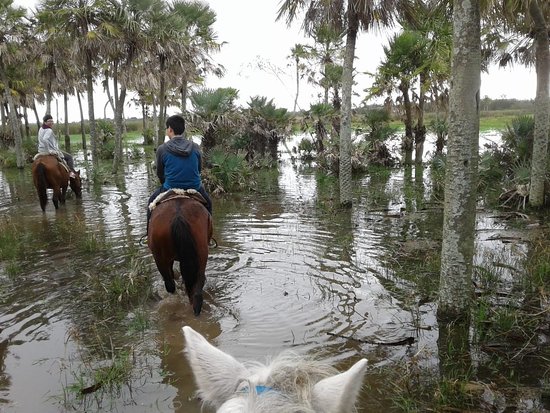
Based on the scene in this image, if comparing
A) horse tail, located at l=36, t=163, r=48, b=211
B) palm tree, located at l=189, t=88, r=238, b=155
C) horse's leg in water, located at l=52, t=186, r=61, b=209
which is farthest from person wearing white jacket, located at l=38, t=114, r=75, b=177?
palm tree, located at l=189, t=88, r=238, b=155

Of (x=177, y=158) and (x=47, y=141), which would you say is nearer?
(x=177, y=158)

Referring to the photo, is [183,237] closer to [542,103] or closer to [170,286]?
[170,286]

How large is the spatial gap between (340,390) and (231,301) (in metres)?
4.63

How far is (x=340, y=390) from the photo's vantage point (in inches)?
53.0

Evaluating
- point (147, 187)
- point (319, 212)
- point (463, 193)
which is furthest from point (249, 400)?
point (147, 187)

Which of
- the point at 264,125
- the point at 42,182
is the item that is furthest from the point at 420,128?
the point at 42,182

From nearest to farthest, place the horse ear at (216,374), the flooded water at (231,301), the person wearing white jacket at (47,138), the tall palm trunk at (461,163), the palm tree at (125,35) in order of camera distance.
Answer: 1. the horse ear at (216,374)
2. the flooded water at (231,301)
3. the tall palm trunk at (461,163)
4. the person wearing white jacket at (47,138)
5. the palm tree at (125,35)

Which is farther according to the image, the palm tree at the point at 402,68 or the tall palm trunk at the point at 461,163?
the palm tree at the point at 402,68

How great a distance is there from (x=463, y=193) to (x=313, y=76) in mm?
22421

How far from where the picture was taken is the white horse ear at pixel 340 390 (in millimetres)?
1314

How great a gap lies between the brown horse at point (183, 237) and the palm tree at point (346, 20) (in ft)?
22.0

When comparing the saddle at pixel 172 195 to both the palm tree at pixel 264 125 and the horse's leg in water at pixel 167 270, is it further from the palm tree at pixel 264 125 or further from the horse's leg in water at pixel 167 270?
the palm tree at pixel 264 125

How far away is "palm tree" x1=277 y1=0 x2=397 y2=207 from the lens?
34.9ft

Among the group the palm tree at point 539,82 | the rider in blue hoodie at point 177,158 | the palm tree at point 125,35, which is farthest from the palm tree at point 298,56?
the rider in blue hoodie at point 177,158
